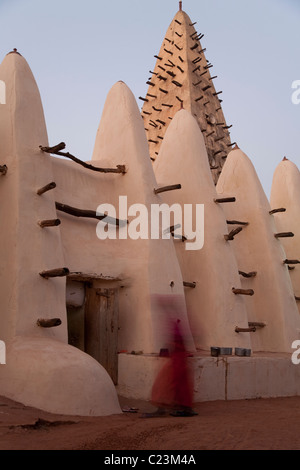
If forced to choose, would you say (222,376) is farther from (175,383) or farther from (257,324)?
(257,324)

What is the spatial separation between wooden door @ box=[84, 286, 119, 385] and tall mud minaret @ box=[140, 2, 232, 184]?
983 centimetres

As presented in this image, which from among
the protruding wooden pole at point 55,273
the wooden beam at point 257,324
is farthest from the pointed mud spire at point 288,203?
the protruding wooden pole at point 55,273

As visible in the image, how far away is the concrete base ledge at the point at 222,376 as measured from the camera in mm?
9312

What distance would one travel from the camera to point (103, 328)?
10391mm

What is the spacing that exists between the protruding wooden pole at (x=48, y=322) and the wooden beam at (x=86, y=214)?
284 cm

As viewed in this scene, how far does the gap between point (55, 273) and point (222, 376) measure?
4.06 m

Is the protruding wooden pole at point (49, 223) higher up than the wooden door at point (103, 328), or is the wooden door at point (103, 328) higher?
the protruding wooden pole at point (49, 223)

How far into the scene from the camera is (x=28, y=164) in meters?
9.10

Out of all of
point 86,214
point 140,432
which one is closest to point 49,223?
point 86,214

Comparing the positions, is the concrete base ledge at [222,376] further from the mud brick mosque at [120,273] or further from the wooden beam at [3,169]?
the wooden beam at [3,169]

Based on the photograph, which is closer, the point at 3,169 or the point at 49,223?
the point at 49,223

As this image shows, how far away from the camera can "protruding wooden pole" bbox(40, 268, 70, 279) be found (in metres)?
8.20

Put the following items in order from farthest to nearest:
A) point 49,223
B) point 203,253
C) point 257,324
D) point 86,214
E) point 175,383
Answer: point 257,324 → point 203,253 → point 86,214 → point 49,223 → point 175,383

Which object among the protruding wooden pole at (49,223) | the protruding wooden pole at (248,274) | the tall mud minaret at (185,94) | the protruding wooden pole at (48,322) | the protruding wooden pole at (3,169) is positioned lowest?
the protruding wooden pole at (48,322)
